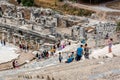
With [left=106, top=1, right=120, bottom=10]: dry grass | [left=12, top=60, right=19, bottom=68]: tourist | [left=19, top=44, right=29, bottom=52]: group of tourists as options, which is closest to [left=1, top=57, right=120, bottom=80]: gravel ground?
[left=12, top=60, right=19, bottom=68]: tourist

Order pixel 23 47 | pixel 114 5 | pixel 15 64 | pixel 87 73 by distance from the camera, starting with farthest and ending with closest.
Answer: pixel 114 5 → pixel 23 47 → pixel 15 64 → pixel 87 73

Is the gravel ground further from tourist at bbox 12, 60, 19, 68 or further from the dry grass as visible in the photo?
the dry grass

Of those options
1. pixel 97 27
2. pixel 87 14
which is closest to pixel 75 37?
pixel 97 27

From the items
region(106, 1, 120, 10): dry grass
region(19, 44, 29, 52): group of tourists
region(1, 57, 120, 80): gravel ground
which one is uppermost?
region(1, 57, 120, 80): gravel ground

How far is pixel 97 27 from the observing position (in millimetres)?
45812

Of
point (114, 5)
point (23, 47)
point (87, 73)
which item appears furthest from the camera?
point (114, 5)

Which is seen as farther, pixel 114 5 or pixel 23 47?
pixel 114 5

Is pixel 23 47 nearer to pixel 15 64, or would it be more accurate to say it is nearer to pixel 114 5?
pixel 15 64

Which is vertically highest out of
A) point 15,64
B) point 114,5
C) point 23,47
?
point 114,5

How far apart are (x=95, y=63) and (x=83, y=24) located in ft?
81.7

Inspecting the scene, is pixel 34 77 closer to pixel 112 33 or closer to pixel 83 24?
pixel 112 33

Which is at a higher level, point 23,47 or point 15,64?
point 15,64

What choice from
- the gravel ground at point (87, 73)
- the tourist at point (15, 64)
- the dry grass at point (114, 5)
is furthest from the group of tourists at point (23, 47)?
the dry grass at point (114, 5)

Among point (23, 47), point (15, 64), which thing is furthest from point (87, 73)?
point (23, 47)
